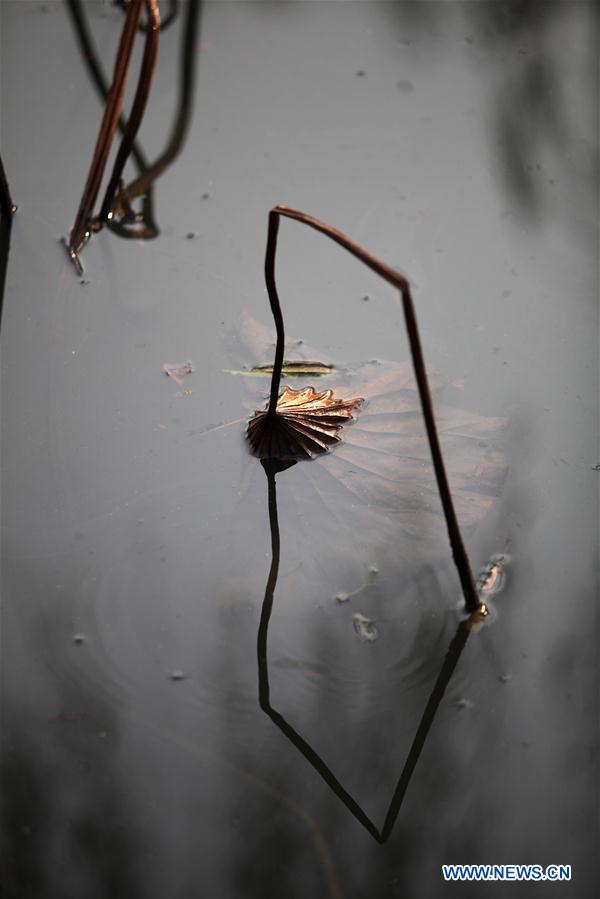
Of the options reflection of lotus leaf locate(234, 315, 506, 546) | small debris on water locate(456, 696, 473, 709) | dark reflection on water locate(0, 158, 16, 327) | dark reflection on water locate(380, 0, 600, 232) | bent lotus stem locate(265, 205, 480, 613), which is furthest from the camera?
dark reflection on water locate(380, 0, 600, 232)

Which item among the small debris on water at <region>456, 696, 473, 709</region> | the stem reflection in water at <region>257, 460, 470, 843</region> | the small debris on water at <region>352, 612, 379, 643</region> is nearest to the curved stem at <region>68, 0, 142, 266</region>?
the stem reflection in water at <region>257, 460, 470, 843</region>

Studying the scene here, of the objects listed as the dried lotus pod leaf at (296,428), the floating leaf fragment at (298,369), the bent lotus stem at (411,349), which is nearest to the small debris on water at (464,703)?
the bent lotus stem at (411,349)

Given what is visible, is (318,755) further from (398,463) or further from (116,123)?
(116,123)

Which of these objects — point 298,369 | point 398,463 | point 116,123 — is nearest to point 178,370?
point 298,369

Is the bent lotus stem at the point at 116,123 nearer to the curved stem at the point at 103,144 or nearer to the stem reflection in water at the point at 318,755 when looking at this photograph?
the curved stem at the point at 103,144

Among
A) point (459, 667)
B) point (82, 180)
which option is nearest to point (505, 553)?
point (459, 667)

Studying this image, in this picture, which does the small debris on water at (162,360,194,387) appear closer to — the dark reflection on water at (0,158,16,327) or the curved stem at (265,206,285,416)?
the curved stem at (265,206,285,416)
